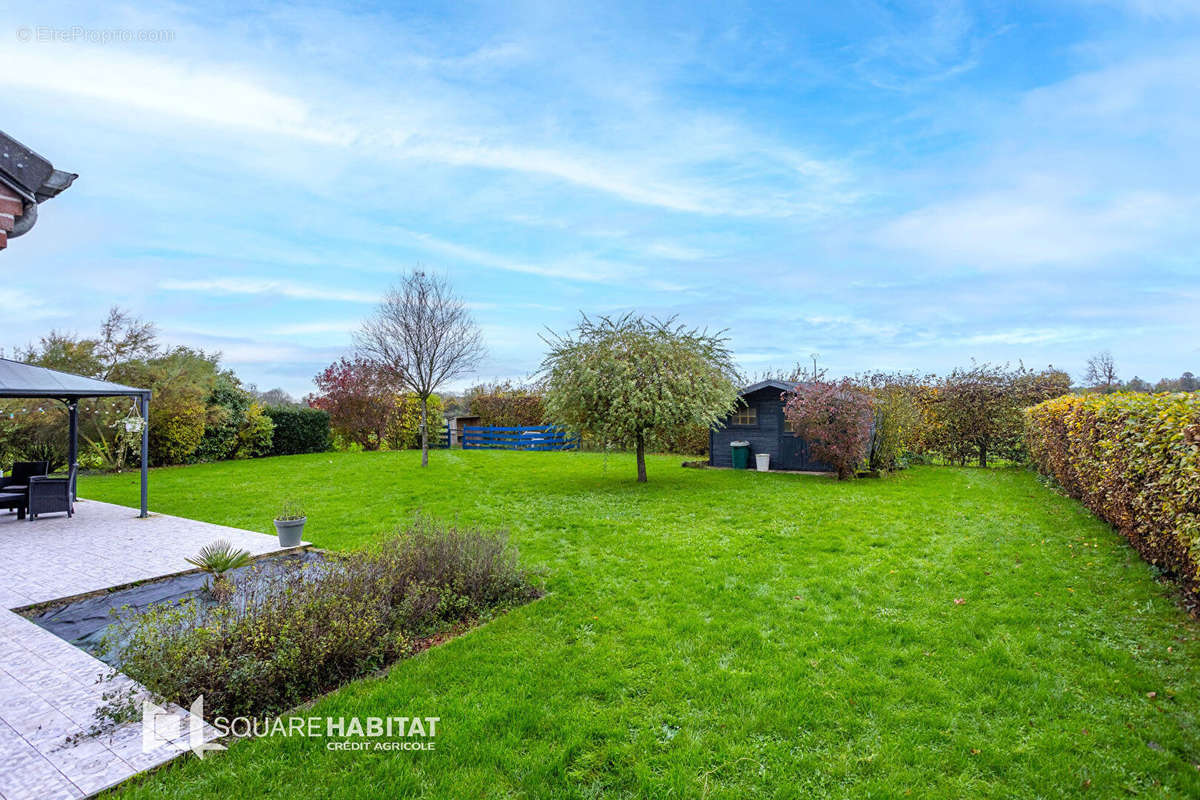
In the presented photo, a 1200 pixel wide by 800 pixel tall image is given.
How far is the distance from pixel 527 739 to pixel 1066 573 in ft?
19.0

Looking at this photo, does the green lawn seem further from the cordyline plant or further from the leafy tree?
the leafy tree

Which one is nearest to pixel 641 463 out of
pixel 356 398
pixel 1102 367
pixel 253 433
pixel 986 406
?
pixel 986 406

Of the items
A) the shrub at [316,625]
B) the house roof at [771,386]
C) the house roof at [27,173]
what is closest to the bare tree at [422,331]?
the house roof at [771,386]

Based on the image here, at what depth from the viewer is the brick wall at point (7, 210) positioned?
2373mm

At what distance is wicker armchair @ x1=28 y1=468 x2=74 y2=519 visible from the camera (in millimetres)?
8852

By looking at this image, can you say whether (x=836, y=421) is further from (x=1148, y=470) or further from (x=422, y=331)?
(x=422, y=331)

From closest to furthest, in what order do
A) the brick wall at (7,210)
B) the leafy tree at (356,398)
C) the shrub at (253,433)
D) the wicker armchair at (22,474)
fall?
the brick wall at (7,210) → the wicker armchair at (22,474) → the shrub at (253,433) → the leafy tree at (356,398)

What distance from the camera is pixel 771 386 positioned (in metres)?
14.5

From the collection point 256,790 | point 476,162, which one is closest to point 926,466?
point 476,162

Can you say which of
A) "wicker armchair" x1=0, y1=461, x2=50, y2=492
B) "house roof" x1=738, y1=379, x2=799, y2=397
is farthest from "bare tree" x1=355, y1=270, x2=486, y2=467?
"house roof" x1=738, y1=379, x2=799, y2=397

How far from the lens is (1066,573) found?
5.43m

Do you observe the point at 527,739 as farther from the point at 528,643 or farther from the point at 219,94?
the point at 219,94

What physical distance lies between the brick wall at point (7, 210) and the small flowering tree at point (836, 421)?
41.5 feet

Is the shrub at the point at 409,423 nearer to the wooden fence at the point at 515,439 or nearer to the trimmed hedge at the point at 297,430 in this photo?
the wooden fence at the point at 515,439
